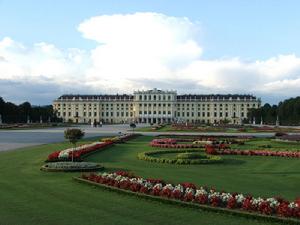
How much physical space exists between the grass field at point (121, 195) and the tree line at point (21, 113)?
66305mm

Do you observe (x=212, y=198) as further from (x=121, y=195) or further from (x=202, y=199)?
(x=121, y=195)

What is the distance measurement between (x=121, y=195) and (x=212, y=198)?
2182 mm

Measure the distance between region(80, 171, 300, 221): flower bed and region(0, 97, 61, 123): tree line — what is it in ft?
239

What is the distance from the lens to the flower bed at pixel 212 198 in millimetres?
8000

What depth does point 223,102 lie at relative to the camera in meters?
159

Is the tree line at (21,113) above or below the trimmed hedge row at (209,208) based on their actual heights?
above

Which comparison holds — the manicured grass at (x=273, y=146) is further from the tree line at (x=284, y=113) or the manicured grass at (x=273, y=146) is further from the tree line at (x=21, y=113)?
the tree line at (x=21, y=113)

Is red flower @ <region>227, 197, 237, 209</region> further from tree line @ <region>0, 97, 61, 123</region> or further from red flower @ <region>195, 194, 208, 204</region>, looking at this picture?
tree line @ <region>0, 97, 61, 123</region>

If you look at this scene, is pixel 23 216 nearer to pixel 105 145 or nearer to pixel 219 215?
pixel 219 215

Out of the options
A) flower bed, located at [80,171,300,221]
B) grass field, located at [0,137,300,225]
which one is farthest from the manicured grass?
flower bed, located at [80,171,300,221]

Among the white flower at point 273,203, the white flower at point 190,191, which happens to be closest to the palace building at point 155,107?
the white flower at point 190,191

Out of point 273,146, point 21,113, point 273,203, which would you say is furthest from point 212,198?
point 21,113

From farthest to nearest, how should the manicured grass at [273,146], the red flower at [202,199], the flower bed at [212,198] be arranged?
the manicured grass at [273,146], the red flower at [202,199], the flower bed at [212,198]

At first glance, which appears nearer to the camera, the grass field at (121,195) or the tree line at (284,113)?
the grass field at (121,195)
